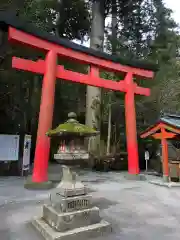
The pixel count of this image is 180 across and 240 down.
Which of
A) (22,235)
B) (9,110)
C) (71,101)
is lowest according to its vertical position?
(22,235)

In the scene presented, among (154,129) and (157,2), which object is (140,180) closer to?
(154,129)

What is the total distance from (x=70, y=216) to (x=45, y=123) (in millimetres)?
3684

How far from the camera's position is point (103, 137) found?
13.2 m

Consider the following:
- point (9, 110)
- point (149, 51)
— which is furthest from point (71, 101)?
point (149, 51)

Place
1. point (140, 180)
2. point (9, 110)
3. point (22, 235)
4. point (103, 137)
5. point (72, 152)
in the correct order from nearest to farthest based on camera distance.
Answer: point (22, 235) → point (72, 152) → point (140, 180) → point (9, 110) → point (103, 137)

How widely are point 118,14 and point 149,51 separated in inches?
134

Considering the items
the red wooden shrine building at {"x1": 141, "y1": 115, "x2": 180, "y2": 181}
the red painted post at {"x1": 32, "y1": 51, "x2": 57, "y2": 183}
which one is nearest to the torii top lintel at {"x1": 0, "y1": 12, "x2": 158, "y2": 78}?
the red painted post at {"x1": 32, "y1": 51, "x2": 57, "y2": 183}

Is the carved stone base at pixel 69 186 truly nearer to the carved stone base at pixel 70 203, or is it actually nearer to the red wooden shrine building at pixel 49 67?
the carved stone base at pixel 70 203

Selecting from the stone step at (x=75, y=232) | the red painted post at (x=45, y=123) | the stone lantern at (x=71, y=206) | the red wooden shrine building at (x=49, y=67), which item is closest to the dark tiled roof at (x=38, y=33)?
the red wooden shrine building at (x=49, y=67)

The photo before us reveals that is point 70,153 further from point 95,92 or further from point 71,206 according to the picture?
point 95,92

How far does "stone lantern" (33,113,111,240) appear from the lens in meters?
3.29

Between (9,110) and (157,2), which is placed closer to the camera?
(9,110)

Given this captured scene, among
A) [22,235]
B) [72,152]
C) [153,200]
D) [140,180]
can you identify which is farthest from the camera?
[140,180]

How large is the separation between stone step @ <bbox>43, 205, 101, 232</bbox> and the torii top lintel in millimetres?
4839
